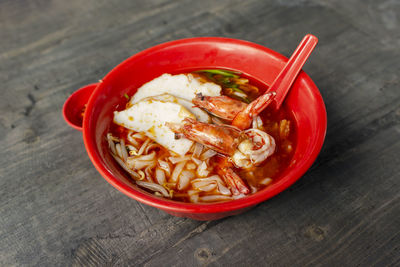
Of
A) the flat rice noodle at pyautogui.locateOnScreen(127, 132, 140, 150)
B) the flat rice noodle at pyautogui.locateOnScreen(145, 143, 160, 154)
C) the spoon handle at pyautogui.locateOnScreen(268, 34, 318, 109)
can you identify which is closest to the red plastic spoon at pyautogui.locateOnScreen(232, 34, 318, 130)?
the spoon handle at pyautogui.locateOnScreen(268, 34, 318, 109)

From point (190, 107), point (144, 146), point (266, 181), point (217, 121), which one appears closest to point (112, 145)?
point (144, 146)

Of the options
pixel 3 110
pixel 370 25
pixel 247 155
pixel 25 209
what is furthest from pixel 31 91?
pixel 370 25

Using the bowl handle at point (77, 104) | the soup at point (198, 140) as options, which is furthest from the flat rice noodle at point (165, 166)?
the bowl handle at point (77, 104)

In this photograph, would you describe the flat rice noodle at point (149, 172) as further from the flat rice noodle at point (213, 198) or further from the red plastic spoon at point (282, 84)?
the red plastic spoon at point (282, 84)

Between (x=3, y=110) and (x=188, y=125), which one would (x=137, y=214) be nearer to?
(x=188, y=125)

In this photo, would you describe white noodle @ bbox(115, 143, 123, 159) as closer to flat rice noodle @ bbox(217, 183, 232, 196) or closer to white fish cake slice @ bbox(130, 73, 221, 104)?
white fish cake slice @ bbox(130, 73, 221, 104)

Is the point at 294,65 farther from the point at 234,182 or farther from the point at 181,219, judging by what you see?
the point at 181,219
